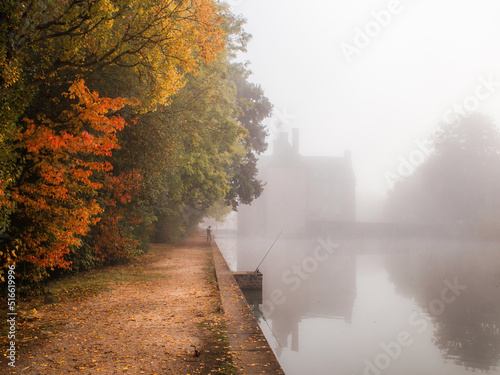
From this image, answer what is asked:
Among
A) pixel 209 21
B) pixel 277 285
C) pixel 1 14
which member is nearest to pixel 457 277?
pixel 277 285

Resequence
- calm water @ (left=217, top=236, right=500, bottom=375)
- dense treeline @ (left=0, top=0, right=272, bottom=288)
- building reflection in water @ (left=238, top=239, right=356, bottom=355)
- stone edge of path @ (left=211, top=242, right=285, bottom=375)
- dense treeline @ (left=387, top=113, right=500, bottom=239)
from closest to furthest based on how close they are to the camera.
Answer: stone edge of path @ (left=211, top=242, right=285, bottom=375)
dense treeline @ (left=0, top=0, right=272, bottom=288)
calm water @ (left=217, top=236, right=500, bottom=375)
building reflection in water @ (left=238, top=239, right=356, bottom=355)
dense treeline @ (left=387, top=113, right=500, bottom=239)

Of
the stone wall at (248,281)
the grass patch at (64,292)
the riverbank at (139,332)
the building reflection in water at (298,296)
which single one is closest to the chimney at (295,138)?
the building reflection in water at (298,296)

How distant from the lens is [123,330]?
20.2 feet

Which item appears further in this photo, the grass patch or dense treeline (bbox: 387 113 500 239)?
dense treeline (bbox: 387 113 500 239)

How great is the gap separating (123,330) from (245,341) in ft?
6.70

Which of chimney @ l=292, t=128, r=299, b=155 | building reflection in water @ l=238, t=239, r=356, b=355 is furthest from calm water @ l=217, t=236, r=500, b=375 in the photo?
chimney @ l=292, t=128, r=299, b=155

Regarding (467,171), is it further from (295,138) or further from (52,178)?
(52,178)

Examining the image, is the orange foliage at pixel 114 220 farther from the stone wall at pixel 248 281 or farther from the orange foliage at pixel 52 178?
the stone wall at pixel 248 281

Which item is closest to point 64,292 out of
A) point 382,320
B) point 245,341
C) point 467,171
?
point 245,341

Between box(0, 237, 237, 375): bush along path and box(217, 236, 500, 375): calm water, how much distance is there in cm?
226

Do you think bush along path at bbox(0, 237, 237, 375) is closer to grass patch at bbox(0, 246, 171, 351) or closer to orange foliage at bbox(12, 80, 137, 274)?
grass patch at bbox(0, 246, 171, 351)

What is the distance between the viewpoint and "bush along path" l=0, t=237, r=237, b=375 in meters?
4.69

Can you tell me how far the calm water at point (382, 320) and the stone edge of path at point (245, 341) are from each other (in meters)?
1.52

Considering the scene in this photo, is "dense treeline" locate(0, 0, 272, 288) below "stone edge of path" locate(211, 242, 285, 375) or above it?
above
